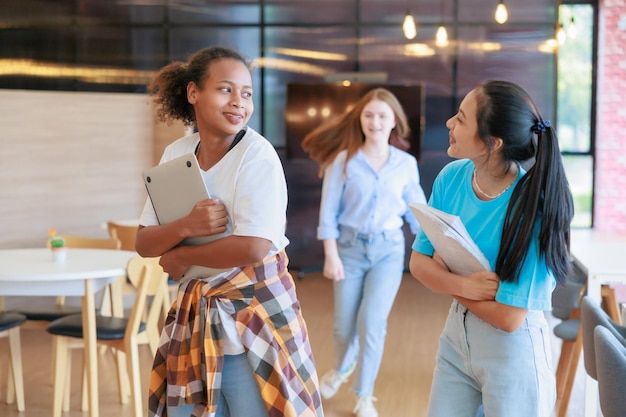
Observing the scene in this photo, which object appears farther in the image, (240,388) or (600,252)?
(600,252)

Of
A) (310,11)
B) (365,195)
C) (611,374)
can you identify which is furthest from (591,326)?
(310,11)

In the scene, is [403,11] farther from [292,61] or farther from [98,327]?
[98,327]

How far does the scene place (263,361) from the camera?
209cm

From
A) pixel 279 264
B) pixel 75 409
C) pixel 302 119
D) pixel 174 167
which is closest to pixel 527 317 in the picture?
pixel 279 264

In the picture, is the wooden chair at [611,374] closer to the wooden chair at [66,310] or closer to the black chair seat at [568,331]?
the black chair seat at [568,331]

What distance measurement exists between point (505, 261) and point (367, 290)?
215cm

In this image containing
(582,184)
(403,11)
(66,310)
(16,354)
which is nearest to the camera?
(16,354)

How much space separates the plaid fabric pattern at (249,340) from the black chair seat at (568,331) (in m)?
2.35

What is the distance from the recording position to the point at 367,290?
13.7ft

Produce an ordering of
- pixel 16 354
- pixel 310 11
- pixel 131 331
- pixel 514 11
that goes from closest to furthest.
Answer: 1. pixel 131 331
2. pixel 16 354
3. pixel 514 11
4. pixel 310 11

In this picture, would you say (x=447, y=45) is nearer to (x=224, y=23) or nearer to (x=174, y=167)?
(x=224, y=23)

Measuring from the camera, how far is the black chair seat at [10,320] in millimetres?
4246

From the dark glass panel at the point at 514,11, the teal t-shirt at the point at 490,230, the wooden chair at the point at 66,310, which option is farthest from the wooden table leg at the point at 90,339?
the dark glass panel at the point at 514,11

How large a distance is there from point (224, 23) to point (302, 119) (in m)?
1.45
